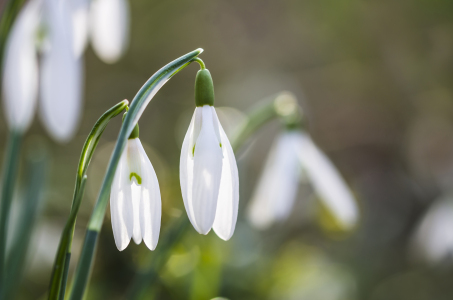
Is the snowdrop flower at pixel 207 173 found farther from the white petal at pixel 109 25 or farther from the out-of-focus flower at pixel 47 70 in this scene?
the white petal at pixel 109 25

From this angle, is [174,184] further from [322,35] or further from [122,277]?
[322,35]

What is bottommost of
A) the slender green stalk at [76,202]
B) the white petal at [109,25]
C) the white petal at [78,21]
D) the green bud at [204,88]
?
the slender green stalk at [76,202]

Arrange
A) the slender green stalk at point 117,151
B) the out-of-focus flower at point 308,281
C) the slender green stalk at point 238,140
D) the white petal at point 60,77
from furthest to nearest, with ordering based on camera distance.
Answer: the out-of-focus flower at point 308,281 < the slender green stalk at point 238,140 < the white petal at point 60,77 < the slender green stalk at point 117,151

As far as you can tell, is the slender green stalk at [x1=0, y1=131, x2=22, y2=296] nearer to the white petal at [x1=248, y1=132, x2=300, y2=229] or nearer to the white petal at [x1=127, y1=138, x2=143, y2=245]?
the white petal at [x1=127, y1=138, x2=143, y2=245]

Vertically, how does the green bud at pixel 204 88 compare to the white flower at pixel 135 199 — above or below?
above

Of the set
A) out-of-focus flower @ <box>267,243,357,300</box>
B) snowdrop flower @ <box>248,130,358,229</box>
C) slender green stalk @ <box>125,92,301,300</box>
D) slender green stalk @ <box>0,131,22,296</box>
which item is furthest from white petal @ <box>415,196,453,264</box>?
slender green stalk @ <box>0,131,22,296</box>

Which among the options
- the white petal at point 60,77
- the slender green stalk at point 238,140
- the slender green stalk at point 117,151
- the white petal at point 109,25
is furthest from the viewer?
the white petal at point 109,25

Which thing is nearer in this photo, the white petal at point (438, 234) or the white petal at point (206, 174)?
the white petal at point (206, 174)

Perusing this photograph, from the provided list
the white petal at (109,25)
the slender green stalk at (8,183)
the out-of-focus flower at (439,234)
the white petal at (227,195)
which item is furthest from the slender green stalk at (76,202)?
the out-of-focus flower at (439,234)
